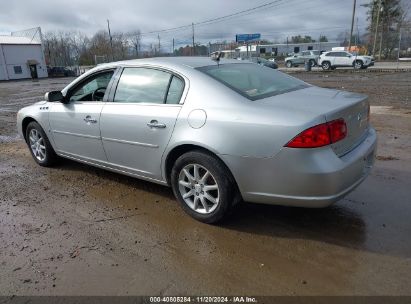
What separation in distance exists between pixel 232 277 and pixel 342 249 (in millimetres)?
991

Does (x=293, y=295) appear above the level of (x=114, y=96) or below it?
below

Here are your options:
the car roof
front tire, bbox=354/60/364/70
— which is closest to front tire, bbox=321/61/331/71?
front tire, bbox=354/60/364/70

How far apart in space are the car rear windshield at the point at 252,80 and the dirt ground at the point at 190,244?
1.23 metres

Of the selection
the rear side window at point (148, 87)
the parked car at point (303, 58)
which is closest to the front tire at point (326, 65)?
the parked car at point (303, 58)

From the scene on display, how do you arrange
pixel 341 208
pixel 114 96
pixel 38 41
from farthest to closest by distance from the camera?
1. pixel 38 41
2. pixel 114 96
3. pixel 341 208

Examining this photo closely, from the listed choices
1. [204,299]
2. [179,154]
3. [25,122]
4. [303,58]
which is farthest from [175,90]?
[303,58]

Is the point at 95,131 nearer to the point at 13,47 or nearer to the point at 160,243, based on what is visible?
the point at 160,243

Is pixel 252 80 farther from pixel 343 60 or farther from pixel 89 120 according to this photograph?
pixel 343 60

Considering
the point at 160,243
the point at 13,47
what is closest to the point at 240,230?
the point at 160,243

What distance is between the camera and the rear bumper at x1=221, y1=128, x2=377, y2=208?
3018 mm

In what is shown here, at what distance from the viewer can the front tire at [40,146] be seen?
5531mm

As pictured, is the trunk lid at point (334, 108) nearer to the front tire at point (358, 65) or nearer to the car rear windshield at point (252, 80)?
the car rear windshield at point (252, 80)

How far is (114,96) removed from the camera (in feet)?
14.3

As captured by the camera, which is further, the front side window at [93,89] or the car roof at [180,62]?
the front side window at [93,89]
